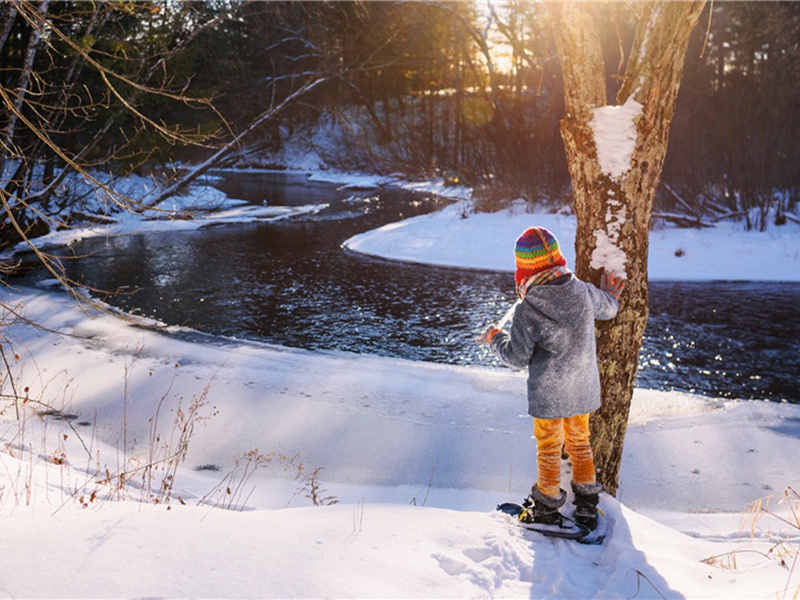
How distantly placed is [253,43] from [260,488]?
35.3 metres

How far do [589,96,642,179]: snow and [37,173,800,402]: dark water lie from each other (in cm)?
444

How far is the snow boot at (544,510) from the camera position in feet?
11.5

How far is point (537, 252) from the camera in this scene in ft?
11.0

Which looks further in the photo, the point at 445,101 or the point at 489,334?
the point at 445,101

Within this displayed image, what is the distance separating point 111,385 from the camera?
6621 millimetres

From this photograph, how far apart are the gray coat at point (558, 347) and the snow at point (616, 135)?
2.50 feet

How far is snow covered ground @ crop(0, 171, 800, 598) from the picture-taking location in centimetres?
248

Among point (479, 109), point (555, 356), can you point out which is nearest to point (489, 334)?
point (555, 356)

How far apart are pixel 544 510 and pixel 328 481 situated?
1.96 m

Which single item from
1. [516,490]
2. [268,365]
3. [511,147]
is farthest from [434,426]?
[511,147]

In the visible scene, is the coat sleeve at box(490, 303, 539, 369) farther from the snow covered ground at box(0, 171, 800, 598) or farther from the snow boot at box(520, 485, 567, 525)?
the snow covered ground at box(0, 171, 800, 598)

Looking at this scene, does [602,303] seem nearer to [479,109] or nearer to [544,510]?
[544,510]

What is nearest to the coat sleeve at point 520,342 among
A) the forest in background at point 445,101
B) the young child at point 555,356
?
the young child at point 555,356

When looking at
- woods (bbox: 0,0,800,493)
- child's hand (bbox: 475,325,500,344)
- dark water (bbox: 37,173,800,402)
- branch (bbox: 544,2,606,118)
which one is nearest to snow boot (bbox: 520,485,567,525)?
woods (bbox: 0,0,800,493)
